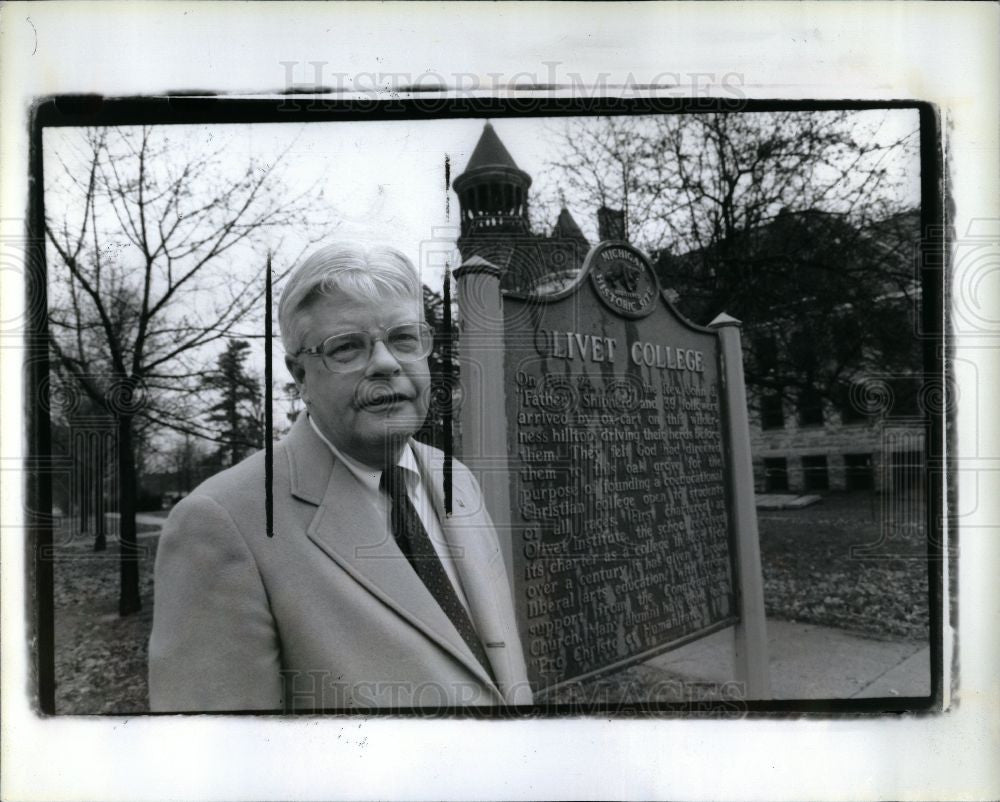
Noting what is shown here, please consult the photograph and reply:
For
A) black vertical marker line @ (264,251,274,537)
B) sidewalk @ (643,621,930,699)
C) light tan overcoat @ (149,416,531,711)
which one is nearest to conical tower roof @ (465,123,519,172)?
black vertical marker line @ (264,251,274,537)

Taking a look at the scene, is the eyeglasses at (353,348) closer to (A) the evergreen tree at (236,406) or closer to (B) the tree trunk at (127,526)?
(A) the evergreen tree at (236,406)

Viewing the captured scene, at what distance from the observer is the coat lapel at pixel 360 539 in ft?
7.61

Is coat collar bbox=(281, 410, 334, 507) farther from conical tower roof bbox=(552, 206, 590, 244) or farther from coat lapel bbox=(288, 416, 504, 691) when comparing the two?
conical tower roof bbox=(552, 206, 590, 244)

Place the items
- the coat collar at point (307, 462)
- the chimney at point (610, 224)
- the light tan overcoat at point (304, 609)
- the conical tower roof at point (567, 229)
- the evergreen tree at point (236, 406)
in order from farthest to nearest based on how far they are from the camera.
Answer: the chimney at point (610, 224) < the conical tower roof at point (567, 229) < the evergreen tree at point (236, 406) < the coat collar at point (307, 462) < the light tan overcoat at point (304, 609)

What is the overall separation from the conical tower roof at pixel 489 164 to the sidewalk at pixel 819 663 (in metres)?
2.38

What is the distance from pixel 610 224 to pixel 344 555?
79.2 inches

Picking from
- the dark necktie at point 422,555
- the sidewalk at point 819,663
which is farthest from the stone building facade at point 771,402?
the dark necktie at point 422,555

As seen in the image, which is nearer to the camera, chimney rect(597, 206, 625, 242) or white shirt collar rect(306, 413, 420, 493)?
white shirt collar rect(306, 413, 420, 493)

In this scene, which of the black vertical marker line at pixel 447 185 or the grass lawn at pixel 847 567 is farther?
the grass lawn at pixel 847 567

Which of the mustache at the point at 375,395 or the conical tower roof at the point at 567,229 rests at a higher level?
the conical tower roof at the point at 567,229

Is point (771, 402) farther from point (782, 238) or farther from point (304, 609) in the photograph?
point (304, 609)

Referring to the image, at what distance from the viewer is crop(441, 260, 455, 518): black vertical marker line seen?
8.16ft

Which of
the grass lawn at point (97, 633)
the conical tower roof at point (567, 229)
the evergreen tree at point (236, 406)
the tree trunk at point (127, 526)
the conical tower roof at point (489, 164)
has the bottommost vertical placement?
the grass lawn at point (97, 633)

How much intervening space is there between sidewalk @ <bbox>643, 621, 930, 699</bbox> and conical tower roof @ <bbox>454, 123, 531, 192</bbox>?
7.82 feet
